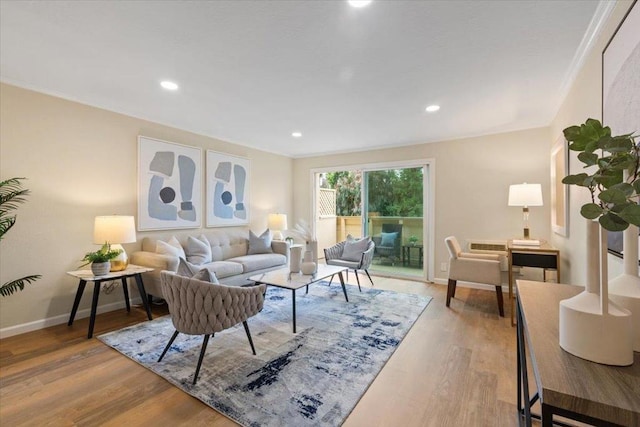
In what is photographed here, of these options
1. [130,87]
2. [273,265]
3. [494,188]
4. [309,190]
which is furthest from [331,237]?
[130,87]

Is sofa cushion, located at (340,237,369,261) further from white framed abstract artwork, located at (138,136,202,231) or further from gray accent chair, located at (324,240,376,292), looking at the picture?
white framed abstract artwork, located at (138,136,202,231)

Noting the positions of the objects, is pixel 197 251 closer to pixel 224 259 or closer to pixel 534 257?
pixel 224 259

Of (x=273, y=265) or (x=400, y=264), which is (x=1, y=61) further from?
(x=400, y=264)

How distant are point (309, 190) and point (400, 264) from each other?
2395 mm

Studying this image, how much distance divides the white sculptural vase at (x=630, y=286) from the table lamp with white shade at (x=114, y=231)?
11.9 feet

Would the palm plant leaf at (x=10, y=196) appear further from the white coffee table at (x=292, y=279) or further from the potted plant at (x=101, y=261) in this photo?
the white coffee table at (x=292, y=279)

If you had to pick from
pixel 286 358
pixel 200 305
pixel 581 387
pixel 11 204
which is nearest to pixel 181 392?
pixel 200 305

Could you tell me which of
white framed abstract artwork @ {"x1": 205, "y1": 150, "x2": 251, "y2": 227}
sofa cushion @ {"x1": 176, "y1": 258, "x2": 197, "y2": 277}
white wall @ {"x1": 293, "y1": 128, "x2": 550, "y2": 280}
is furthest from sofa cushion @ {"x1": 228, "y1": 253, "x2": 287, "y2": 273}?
white wall @ {"x1": 293, "y1": 128, "x2": 550, "y2": 280}

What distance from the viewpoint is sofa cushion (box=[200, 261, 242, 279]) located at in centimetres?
356

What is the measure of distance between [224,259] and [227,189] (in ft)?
3.95

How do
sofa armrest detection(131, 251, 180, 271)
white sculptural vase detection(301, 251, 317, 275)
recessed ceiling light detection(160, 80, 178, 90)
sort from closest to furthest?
recessed ceiling light detection(160, 80, 178, 90) → sofa armrest detection(131, 251, 180, 271) → white sculptural vase detection(301, 251, 317, 275)

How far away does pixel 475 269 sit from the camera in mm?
3303

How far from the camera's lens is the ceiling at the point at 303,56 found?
5.71ft

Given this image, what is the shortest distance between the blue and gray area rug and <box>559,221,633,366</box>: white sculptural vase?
1337 millimetres
